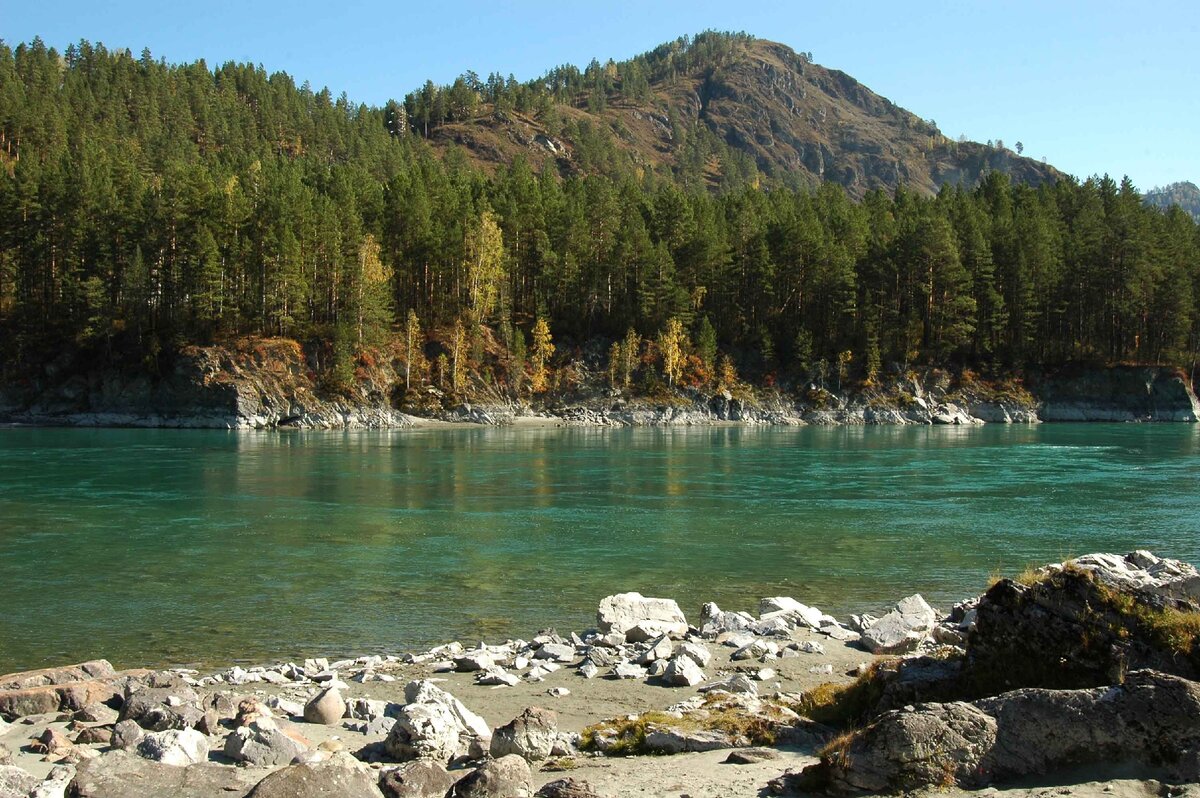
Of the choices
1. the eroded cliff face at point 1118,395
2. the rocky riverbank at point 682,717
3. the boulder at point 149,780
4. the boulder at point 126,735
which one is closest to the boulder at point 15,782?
the rocky riverbank at point 682,717

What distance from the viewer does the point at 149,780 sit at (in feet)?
28.8

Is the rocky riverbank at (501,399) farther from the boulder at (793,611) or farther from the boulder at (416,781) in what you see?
the boulder at (416,781)

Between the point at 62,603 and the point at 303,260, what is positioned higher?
the point at 303,260

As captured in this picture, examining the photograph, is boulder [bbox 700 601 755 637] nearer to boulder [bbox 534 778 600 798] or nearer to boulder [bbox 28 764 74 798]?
boulder [bbox 534 778 600 798]

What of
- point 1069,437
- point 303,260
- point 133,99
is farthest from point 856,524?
point 133,99

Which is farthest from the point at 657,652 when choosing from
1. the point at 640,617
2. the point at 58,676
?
the point at 58,676

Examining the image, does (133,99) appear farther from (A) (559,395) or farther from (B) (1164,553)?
(B) (1164,553)

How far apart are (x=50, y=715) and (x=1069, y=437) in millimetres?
76869

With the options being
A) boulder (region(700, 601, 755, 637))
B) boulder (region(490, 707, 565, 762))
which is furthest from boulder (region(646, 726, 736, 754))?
boulder (region(700, 601, 755, 637))

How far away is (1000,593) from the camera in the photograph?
10453 mm

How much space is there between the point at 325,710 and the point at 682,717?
14.2 feet

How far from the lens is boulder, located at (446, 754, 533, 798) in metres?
8.26

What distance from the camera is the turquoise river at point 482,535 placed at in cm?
1839

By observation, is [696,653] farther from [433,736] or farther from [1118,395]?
[1118,395]
